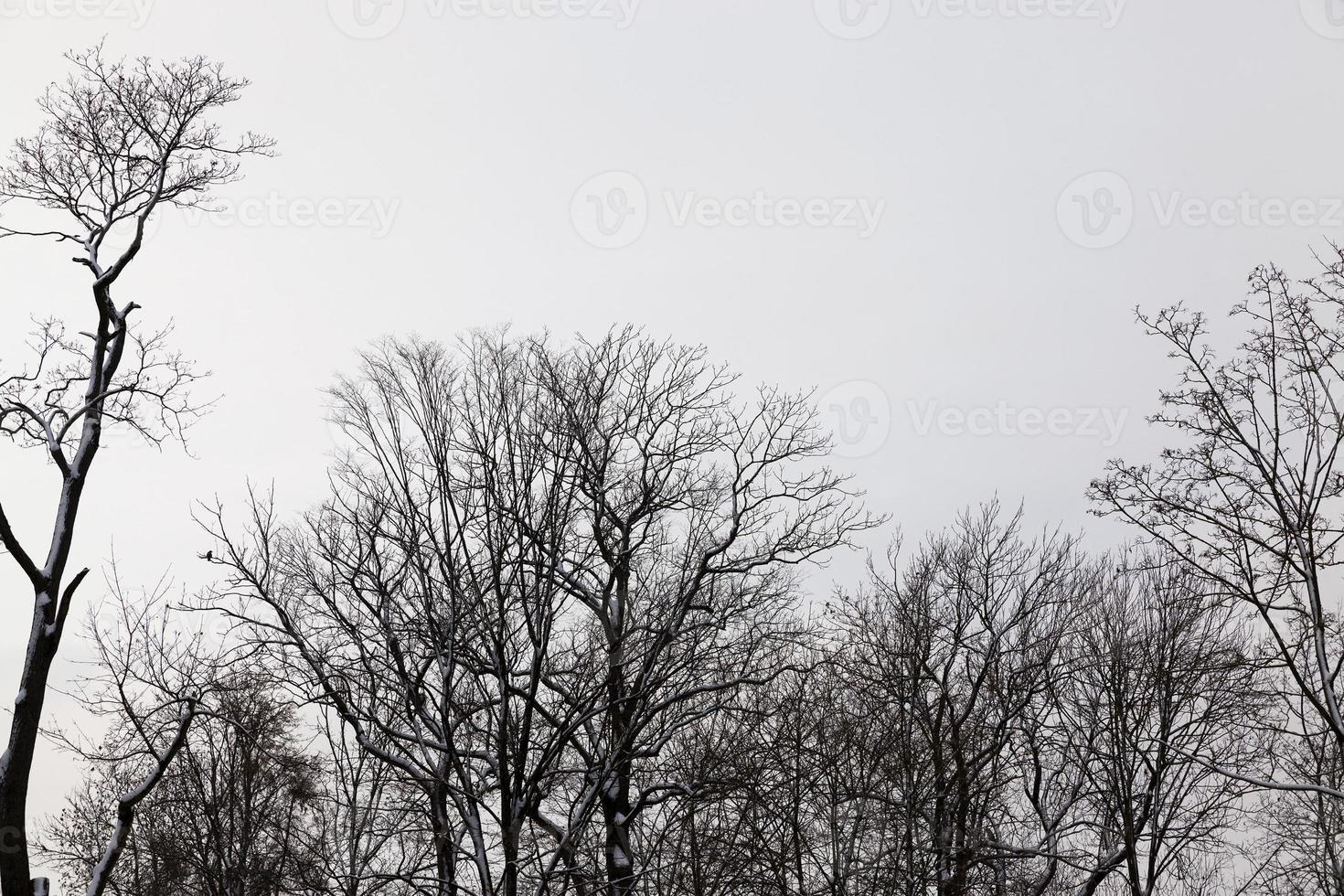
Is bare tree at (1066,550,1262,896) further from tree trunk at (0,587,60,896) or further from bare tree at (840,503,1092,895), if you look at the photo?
tree trunk at (0,587,60,896)

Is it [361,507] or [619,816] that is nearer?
[361,507]

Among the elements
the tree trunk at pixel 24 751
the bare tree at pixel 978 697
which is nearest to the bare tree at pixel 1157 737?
the bare tree at pixel 978 697

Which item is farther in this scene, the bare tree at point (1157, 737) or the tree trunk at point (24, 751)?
the bare tree at point (1157, 737)

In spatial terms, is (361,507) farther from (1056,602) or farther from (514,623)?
(1056,602)

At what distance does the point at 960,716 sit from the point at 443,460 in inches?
605

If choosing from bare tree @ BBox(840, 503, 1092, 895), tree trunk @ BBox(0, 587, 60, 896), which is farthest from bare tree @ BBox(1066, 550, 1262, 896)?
tree trunk @ BBox(0, 587, 60, 896)

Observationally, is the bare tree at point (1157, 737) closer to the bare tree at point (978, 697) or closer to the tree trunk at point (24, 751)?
the bare tree at point (978, 697)

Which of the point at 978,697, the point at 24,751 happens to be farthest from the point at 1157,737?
the point at 24,751

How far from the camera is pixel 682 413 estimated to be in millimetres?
18031

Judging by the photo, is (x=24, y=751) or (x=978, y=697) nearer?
(x=24, y=751)

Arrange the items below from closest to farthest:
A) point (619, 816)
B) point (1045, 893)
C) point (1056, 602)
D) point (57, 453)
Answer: point (57, 453) → point (619, 816) → point (1045, 893) → point (1056, 602)

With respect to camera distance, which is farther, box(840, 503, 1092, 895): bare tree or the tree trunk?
box(840, 503, 1092, 895): bare tree

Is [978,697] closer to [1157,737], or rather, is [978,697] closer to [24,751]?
[1157,737]

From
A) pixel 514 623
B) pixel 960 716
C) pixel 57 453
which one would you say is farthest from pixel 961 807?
pixel 57 453
